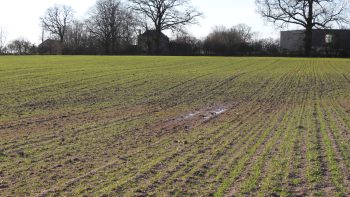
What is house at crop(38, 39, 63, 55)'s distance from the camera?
9812 cm

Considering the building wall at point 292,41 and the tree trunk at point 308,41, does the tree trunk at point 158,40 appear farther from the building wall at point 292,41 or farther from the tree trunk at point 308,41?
the tree trunk at point 308,41

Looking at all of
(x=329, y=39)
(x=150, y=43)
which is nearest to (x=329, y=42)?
(x=329, y=39)

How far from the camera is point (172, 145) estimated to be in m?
8.98

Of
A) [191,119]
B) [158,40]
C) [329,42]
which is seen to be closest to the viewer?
[191,119]

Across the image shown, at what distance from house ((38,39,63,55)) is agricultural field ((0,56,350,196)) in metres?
83.0

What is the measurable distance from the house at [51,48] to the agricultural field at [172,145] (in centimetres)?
8300

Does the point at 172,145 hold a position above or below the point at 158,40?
below

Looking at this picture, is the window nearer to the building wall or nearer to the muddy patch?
the building wall

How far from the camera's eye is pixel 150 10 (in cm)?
8788

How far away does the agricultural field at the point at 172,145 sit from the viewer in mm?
6344

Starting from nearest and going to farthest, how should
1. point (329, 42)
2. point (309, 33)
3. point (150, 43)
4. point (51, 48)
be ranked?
1. point (309, 33)
2. point (329, 42)
3. point (150, 43)
4. point (51, 48)

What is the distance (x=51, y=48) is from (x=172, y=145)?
3838 inches

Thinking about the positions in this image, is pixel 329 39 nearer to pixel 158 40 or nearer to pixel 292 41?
pixel 292 41

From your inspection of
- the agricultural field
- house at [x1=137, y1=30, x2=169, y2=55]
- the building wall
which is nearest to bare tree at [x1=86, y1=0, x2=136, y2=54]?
house at [x1=137, y1=30, x2=169, y2=55]
